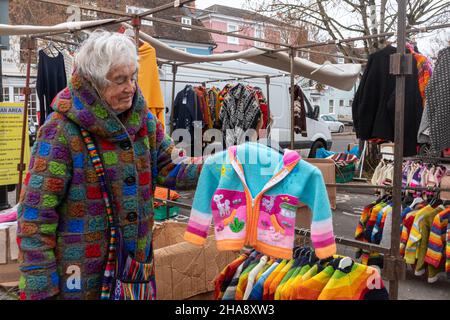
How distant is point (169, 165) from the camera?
86.7 inches

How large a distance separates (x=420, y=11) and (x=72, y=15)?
976 centimetres

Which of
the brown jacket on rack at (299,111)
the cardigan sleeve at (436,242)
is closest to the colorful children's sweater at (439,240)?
the cardigan sleeve at (436,242)

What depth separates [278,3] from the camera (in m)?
→ 11.7

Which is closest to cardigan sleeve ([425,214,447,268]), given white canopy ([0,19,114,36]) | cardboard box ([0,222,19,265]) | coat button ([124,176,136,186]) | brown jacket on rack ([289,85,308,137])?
coat button ([124,176,136,186])

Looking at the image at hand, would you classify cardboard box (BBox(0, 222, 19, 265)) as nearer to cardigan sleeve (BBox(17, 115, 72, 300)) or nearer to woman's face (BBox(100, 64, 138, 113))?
cardigan sleeve (BBox(17, 115, 72, 300))

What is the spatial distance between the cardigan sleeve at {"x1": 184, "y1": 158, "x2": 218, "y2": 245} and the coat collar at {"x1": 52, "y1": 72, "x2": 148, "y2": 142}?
1.99 ft

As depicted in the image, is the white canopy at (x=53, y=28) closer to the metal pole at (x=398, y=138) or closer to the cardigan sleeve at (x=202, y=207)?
the cardigan sleeve at (x=202, y=207)

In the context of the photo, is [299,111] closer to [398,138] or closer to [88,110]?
[398,138]

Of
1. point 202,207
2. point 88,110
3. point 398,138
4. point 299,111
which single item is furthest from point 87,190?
point 299,111

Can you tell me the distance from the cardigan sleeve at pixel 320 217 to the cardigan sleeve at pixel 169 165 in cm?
62

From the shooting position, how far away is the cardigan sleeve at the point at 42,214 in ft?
5.63

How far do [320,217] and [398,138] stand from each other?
0.97m

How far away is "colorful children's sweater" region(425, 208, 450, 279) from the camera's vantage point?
163 inches
